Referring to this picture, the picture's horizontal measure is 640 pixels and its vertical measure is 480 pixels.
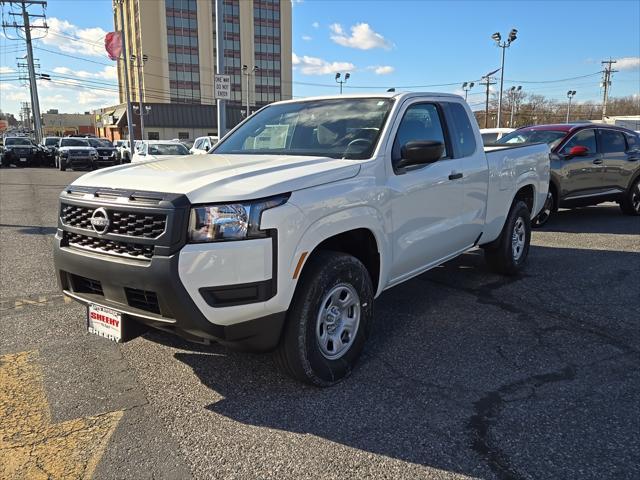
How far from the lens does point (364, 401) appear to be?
3.30 metres

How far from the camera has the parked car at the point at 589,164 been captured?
31.0 ft

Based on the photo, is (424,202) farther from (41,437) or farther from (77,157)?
(77,157)

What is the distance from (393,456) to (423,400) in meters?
0.64

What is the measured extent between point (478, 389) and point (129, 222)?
2470 mm

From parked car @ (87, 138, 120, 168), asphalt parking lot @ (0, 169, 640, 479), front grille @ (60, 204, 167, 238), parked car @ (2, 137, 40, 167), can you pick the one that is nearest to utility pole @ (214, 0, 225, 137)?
asphalt parking lot @ (0, 169, 640, 479)

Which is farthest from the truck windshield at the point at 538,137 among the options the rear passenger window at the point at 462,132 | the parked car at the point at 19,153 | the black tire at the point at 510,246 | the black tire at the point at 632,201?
the parked car at the point at 19,153

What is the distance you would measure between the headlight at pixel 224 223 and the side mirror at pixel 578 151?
27.5 feet

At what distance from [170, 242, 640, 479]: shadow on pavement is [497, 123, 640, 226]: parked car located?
456 centimetres

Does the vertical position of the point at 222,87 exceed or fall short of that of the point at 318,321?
it exceeds it

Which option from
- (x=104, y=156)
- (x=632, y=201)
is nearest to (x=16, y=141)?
(x=104, y=156)

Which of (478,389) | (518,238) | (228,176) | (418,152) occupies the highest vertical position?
(418,152)

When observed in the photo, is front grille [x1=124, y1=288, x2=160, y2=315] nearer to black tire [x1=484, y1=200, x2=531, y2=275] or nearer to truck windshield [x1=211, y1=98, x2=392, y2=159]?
truck windshield [x1=211, y1=98, x2=392, y2=159]

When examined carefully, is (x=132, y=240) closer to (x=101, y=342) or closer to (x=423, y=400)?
(x=101, y=342)

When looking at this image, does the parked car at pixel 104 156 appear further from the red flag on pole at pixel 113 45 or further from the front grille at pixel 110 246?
the front grille at pixel 110 246
